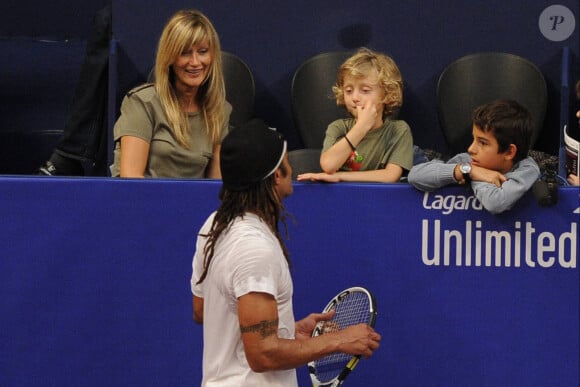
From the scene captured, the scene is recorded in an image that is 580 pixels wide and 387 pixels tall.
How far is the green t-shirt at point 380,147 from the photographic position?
514cm

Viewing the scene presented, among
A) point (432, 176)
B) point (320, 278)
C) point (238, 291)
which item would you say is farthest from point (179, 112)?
point (238, 291)

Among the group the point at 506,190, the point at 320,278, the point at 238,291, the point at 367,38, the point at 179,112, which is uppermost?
the point at 367,38

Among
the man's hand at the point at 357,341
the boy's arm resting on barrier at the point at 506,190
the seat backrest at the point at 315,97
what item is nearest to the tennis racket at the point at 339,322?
the man's hand at the point at 357,341

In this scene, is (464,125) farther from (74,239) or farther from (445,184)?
(74,239)

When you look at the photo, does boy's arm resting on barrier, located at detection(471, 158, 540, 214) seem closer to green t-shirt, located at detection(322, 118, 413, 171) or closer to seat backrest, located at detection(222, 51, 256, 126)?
green t-shirt, located at detection(322, 118, 413, 171)

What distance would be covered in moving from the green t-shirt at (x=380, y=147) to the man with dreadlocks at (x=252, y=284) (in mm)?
1636

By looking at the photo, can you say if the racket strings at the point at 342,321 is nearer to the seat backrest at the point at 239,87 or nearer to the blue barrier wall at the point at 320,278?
the blue barrier wall at the point at 320,278

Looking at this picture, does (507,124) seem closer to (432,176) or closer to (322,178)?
(432,176)

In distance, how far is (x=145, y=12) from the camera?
21.0ft

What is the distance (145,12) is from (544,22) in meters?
2.18

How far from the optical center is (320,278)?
14.8ft

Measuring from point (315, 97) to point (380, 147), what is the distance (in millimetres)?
1047

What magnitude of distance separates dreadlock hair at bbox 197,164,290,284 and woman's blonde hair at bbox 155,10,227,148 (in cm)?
170

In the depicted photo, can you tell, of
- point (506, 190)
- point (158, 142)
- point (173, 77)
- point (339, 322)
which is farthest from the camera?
point (173, 77)
